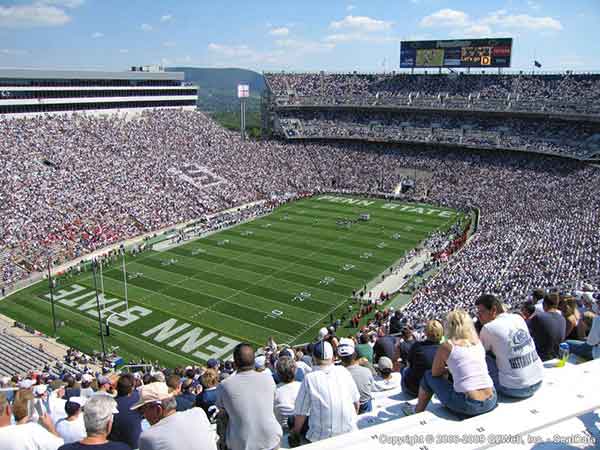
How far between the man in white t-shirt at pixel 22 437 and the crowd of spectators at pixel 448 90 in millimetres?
57343

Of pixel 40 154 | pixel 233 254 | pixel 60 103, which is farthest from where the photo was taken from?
pixel 60 103

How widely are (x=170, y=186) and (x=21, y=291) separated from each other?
62.7ft

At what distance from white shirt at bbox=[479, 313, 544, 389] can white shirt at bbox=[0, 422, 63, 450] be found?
392cm

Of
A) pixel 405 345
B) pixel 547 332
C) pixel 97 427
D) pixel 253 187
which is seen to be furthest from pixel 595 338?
pixel 253 187

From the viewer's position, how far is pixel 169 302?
27094mm

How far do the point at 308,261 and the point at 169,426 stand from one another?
2979 cm

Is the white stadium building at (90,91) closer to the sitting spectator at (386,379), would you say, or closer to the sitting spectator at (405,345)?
the sitting spectator at (405,345)

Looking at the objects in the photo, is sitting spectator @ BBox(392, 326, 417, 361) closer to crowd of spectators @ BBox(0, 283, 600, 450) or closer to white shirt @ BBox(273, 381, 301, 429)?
crowd of spectators @ BBox(0, 283, 600, 450)

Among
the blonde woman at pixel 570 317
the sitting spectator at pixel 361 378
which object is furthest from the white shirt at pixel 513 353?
the blonde woman at pixel 570 317

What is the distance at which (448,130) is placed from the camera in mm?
61188

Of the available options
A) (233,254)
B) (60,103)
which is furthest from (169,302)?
(60,103)

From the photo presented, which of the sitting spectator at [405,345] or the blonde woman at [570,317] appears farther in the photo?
the sitting spectator at [405,345]

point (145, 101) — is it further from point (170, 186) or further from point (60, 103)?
point (170, 186)

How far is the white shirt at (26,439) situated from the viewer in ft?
13.4
